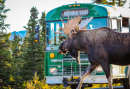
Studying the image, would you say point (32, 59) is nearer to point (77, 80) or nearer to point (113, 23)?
point (77, 80)

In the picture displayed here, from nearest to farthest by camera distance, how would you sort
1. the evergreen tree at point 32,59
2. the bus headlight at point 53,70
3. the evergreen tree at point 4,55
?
the bus headlight at point 53,70
the evergreen tree at point 4,55
the evergreen tree at point 32,59

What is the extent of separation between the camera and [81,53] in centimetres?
1226

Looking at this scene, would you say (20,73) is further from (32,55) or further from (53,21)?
(53,21)

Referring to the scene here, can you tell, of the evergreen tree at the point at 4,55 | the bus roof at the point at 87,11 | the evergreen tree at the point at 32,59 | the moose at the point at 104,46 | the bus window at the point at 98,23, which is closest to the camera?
the moose at the point at 104,46

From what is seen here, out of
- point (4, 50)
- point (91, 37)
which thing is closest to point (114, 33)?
point (91, 37)

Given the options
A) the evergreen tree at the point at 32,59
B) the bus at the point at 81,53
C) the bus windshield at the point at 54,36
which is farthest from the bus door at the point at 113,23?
the evergreen tree at the point at 32,59

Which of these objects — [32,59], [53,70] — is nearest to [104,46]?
[53,70]

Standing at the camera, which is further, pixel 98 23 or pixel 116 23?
pixel 116 23

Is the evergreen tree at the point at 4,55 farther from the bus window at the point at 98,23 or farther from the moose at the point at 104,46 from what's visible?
the moose at the point at 104,46

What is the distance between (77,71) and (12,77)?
24.7 ft

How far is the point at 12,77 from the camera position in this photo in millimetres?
18797

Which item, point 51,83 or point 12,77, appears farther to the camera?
point 12,77

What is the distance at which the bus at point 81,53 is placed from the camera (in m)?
12.0

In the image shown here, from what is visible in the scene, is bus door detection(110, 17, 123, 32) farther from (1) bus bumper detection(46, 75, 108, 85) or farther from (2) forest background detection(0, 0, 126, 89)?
(2) forest background detection(0, 0, 126, 89)
